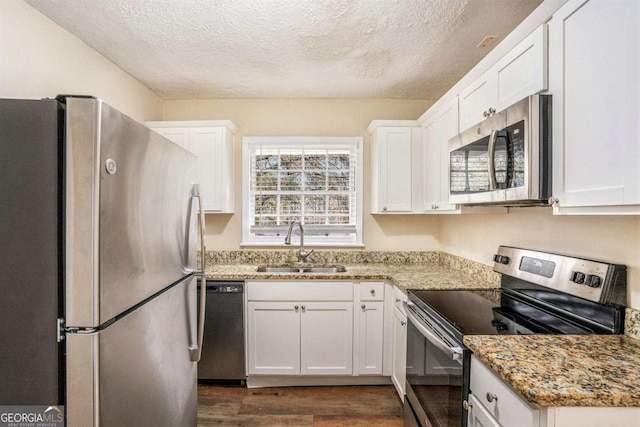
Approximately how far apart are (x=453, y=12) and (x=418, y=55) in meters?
0.49

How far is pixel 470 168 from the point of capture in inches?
70.3

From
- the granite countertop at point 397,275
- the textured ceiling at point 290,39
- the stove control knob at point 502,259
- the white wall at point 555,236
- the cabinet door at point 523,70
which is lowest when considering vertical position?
the granite countertop at point 397,275

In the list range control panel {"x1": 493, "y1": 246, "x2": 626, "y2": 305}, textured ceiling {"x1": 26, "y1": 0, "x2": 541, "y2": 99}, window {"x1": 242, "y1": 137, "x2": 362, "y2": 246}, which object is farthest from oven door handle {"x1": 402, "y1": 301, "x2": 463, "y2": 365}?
textured ceiling {"x1": 26, "y1": 0, "x2": 541, "y2": 99}

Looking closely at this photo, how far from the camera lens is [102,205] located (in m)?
0.96

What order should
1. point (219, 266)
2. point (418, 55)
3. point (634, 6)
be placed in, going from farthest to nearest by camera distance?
point (219, 266), point (418, 55), point (634, 6)

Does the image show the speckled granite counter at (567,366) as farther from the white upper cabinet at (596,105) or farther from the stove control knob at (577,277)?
the white upper cabinet at (596,105)

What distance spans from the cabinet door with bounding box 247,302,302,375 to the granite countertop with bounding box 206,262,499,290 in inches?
9.1

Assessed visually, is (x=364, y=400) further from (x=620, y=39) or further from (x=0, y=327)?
(x=620, y=39)

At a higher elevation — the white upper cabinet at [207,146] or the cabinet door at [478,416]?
the white upper cabinet at [207,146]

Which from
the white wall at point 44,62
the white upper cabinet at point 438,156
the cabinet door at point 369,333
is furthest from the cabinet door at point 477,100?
the white wall at point 44,62

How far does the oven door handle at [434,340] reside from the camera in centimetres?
129

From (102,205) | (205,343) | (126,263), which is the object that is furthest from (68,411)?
(205,343)

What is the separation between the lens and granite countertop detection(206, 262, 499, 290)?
2.22 metres

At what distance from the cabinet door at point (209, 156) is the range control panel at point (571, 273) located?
7.45 feet
